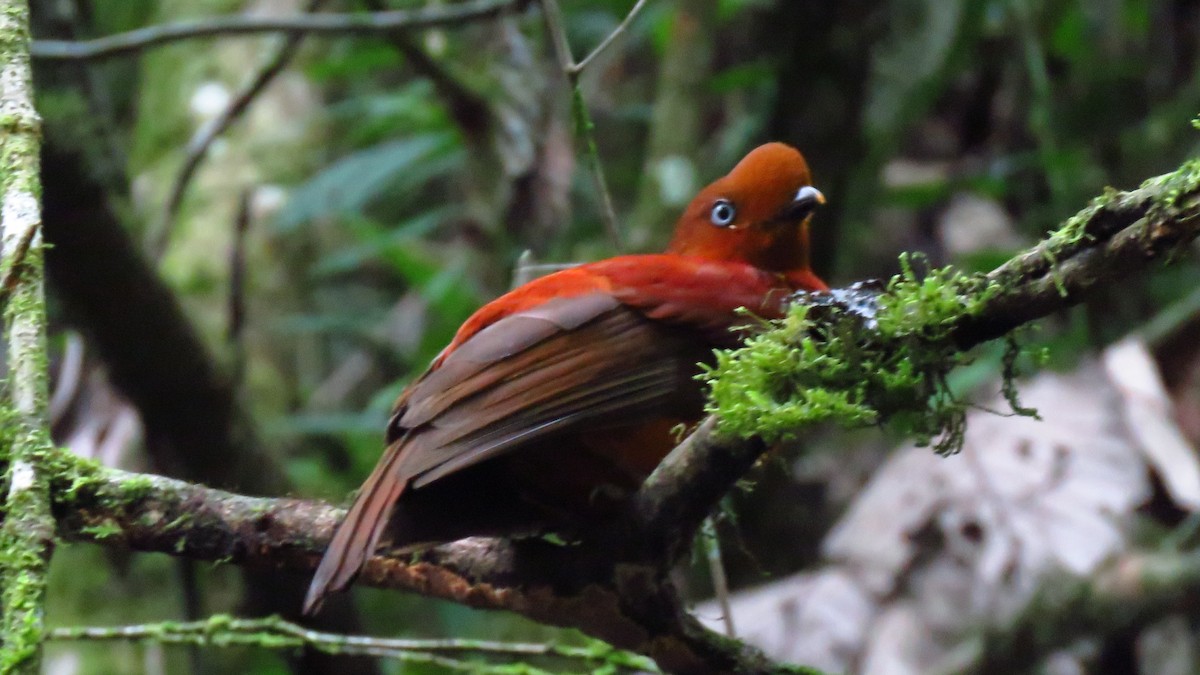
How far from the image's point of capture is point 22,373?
1440mm

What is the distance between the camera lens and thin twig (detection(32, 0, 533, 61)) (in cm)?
309

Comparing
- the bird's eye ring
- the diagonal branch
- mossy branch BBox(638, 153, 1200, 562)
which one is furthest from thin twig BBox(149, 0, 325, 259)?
mossy branch BBox(638, 153, 1200, 562)

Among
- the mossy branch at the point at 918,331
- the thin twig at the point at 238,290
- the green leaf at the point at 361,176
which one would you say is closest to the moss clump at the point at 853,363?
the mossy branch at the point at 918,331

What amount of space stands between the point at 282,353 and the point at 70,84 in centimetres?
215

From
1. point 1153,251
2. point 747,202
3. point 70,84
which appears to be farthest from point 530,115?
point 1153,251

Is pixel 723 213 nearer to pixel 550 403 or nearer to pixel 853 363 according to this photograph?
pixel 550 403

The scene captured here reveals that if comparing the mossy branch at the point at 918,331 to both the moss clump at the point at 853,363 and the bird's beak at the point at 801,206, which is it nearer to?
the moss clump at the point at 853,363

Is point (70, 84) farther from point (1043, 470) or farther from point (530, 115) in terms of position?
point (1043, 470)

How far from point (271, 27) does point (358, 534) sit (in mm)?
2061

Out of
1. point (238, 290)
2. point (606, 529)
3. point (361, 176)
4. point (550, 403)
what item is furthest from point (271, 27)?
point (606, 529)

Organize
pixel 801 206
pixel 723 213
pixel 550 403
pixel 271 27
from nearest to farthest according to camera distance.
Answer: pixel 550 403 → pixel 801 206 → pixel 723 213 → pixel 271 27

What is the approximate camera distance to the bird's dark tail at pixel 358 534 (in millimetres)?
1526

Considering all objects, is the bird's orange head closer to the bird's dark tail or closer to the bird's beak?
the bird's beak

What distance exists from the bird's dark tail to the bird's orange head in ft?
3.30
